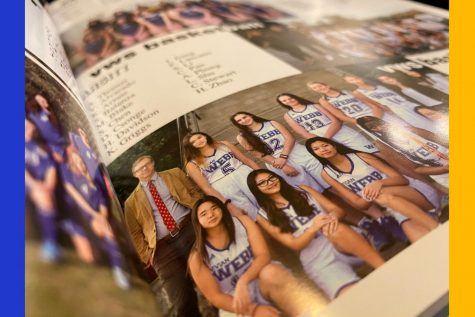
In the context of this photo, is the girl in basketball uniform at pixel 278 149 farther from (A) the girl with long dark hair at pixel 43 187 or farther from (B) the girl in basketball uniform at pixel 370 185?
(A) the girl with long dark hair at pixel 43 187

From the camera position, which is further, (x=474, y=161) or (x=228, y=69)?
(x=228, y=69)

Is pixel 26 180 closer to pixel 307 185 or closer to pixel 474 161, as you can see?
pixel 307 185

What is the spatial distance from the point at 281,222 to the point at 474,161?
0.71ft

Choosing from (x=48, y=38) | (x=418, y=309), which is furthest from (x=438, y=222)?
(x=48, y=38)

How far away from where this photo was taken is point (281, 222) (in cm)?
37

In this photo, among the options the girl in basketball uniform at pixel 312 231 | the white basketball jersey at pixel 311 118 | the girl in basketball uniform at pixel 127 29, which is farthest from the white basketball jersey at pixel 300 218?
the girl in basketball uniform at pixel 127 29

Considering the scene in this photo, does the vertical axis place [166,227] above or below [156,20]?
below

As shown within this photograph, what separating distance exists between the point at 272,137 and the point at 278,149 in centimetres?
2

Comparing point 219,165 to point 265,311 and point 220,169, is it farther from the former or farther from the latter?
point 265,311

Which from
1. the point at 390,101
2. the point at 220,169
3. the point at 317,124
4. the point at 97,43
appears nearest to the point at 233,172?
the point at 220,169

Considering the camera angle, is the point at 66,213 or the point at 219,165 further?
the point at 219,165

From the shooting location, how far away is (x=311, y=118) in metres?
0.47

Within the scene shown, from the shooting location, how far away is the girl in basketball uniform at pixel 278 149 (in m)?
0.41

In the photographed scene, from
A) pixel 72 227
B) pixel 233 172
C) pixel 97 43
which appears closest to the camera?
pixel 72 227
